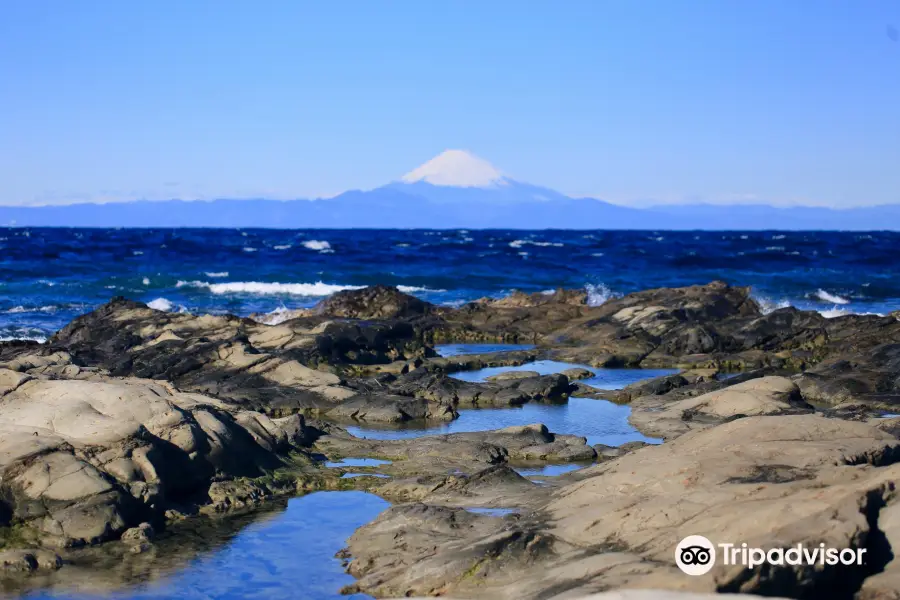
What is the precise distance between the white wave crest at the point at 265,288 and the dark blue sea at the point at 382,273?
9 cm

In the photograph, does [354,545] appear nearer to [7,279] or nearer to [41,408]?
[41,408]

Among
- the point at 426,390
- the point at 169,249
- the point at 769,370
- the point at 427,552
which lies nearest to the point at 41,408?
the point at 427,552

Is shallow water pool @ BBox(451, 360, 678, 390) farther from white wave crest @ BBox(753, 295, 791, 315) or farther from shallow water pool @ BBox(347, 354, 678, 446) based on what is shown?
white wave crest @ BBox(753, 295, 791, 315)

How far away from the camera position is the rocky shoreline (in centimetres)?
788

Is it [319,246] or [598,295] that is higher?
[319,246]

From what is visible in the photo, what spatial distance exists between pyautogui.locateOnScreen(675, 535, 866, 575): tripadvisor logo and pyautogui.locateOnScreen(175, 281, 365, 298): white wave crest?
36.6 metres

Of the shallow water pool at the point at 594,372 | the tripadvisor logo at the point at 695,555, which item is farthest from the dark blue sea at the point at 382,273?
the tripadvisor logo at the point at 695,555

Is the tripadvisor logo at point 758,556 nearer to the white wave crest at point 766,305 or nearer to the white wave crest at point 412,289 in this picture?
the white wave crest at point 766,305

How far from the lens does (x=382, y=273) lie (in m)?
52.0

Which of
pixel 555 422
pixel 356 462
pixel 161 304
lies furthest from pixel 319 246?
pixel 356 462

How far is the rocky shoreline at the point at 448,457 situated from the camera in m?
7.88

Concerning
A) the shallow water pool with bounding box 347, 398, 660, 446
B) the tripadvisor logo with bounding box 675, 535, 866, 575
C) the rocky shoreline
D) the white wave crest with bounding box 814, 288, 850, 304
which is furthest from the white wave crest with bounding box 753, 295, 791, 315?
the tripadvisor logo with bounding box 675, 535, 866, 575

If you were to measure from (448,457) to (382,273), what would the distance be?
128 feet

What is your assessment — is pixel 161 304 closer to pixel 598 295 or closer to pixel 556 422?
pixel 598 295
